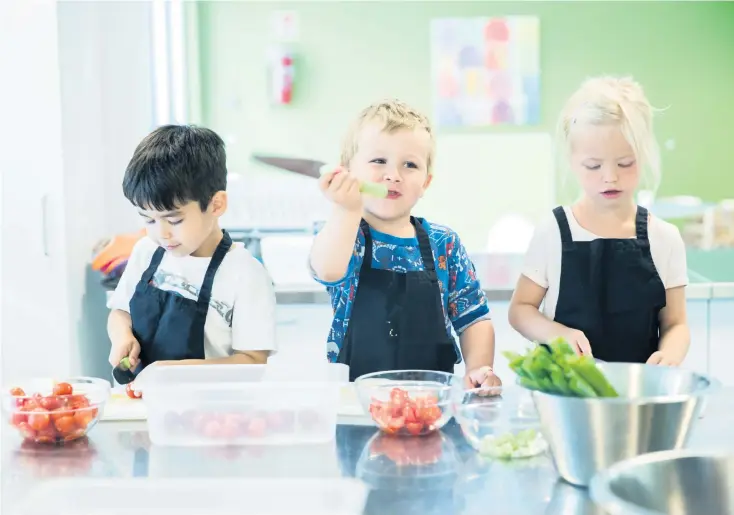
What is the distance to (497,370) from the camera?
255 cm

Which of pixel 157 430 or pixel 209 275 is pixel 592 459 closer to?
pixel 157 430

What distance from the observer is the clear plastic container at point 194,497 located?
1.05m

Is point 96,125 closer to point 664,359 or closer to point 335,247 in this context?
point 335,247

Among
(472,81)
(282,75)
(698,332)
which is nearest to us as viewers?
(698,332)

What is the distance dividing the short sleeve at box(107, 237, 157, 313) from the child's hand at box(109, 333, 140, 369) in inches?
3.1

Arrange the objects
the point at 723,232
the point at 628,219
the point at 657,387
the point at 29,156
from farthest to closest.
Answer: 1. the point at 723,232
2. the point at 29,156
3. the point at 628,219
4. the point at 657,387

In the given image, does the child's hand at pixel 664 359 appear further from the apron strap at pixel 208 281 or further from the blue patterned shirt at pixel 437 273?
the apron strap at pixel 208 281

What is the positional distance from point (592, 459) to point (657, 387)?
0.18 meters

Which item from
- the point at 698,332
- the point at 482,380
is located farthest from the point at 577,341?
the point at 698,332

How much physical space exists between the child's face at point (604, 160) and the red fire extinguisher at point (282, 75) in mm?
3037

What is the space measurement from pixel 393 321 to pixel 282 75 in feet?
10.3

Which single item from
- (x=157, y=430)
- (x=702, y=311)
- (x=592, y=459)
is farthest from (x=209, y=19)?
Answer: (x=592, y=459)

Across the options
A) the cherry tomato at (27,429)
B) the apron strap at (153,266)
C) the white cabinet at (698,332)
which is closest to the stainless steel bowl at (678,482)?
the cherry tomato at (27,429)

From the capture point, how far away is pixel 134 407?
139 cm
